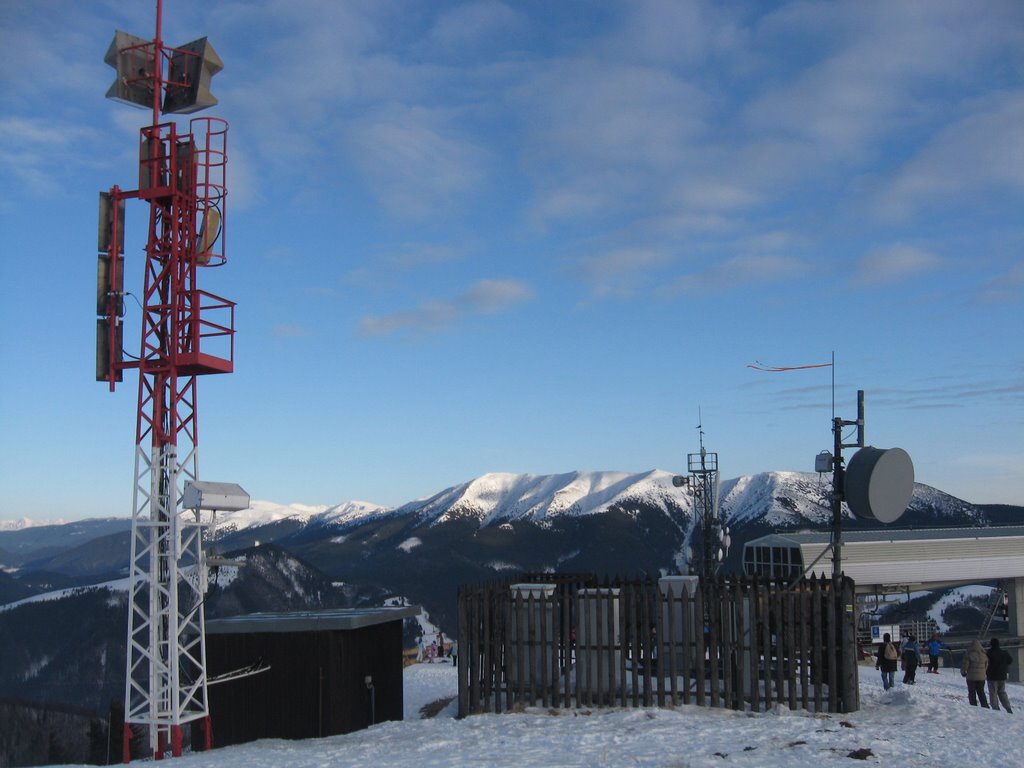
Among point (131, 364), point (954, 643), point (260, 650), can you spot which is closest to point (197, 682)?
point (260, 650)

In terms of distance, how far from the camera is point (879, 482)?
20344 mm

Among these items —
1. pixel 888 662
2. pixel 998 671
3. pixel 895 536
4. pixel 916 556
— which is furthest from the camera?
pixel 895 536

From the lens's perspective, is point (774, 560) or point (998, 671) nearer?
point (998, 671)

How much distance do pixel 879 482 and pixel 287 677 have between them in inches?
520

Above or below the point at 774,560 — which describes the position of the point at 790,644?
above

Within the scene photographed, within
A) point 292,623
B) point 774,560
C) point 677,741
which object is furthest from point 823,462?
point 774,560

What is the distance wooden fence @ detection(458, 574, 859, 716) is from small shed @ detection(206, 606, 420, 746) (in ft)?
9.85

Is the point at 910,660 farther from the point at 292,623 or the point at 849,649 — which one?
the point at 292,623

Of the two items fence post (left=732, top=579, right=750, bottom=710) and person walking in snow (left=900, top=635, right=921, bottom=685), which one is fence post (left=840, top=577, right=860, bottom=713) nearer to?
fence post (left=732, top=579, right=750, bottom=710)

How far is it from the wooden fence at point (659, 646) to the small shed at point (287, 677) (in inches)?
118

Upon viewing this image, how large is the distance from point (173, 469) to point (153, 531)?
1.29 meters

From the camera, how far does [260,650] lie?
20.4 m

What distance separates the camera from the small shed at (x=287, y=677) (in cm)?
1991

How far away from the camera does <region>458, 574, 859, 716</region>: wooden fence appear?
18016mm
